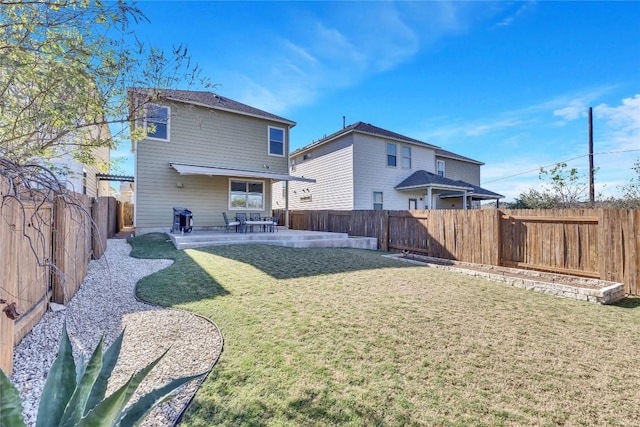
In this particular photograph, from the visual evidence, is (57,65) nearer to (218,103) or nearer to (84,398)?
(84,398)

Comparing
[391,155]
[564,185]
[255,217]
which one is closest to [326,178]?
[391,155]

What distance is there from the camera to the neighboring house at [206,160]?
12.6m

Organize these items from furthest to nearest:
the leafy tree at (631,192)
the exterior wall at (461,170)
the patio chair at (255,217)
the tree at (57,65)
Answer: the exterior wall at (461,170)
the patio chair at (255,217)
the leafy tree at (631,192)
the tree at (57,65)

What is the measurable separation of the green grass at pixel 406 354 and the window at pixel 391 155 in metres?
13.5

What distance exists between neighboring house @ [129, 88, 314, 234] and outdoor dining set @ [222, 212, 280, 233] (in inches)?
41.4

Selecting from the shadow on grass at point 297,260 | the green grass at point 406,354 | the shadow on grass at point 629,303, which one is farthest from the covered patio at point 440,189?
the green grass at point 406,354

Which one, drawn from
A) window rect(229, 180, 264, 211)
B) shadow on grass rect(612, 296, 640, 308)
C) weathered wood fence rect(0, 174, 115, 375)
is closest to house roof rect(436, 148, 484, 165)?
window rect(229, 180, 264, 211)

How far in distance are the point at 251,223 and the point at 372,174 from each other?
348 inches

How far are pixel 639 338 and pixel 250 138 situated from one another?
14.7 meters

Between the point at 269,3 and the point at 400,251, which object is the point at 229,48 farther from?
the point at 400,251

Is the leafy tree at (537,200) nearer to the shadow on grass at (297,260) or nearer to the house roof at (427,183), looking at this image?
the house roof at (427,183)

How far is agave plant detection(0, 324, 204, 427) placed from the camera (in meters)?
1.19

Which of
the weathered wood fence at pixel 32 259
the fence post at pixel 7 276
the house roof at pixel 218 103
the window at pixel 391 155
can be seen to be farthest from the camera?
the window at pixel 391 155

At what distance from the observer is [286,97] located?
14047mm
